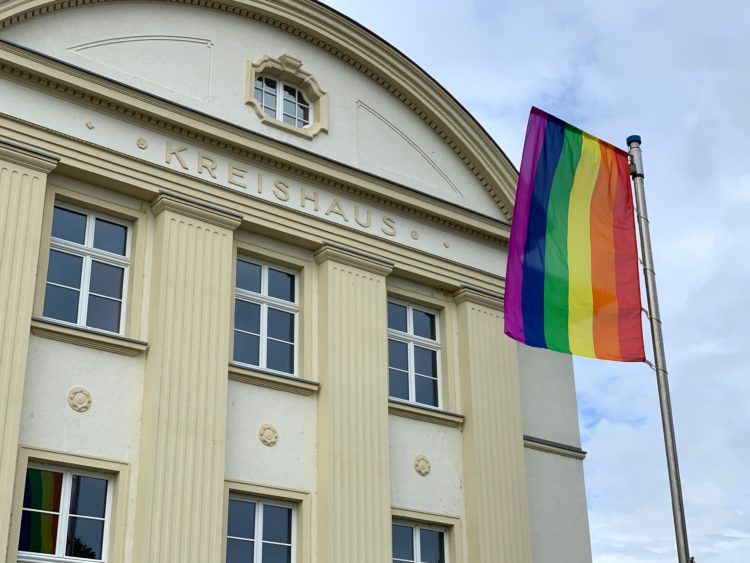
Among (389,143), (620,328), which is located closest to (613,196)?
(620,328)

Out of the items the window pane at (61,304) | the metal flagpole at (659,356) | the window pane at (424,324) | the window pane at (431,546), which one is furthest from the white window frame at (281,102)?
the window pane at (431,546)

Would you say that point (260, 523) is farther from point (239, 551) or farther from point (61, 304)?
point (61, 304)

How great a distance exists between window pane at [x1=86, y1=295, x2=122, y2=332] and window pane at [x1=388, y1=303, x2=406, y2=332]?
407 cm

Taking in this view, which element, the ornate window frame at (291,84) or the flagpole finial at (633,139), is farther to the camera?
the ornate window frame at (291,84)

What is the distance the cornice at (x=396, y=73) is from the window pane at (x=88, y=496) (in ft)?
21.3

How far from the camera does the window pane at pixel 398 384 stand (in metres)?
15.1

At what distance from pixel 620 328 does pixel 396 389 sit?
4630 millimetres

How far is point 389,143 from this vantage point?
16.5 m

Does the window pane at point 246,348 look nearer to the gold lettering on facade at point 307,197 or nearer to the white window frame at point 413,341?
the gold lettering on facade at point 307,197

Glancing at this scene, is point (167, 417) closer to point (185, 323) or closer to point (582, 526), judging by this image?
point (185, 323)

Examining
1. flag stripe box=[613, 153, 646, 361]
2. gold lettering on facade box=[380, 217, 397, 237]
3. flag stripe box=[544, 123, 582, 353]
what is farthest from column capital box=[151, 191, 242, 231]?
flag stripe box=[613, 153, 646, 361]

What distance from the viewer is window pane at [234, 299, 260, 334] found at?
13984mm

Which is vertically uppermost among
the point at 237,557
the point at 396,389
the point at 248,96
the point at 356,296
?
the point at 248,96

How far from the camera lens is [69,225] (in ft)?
43.0
